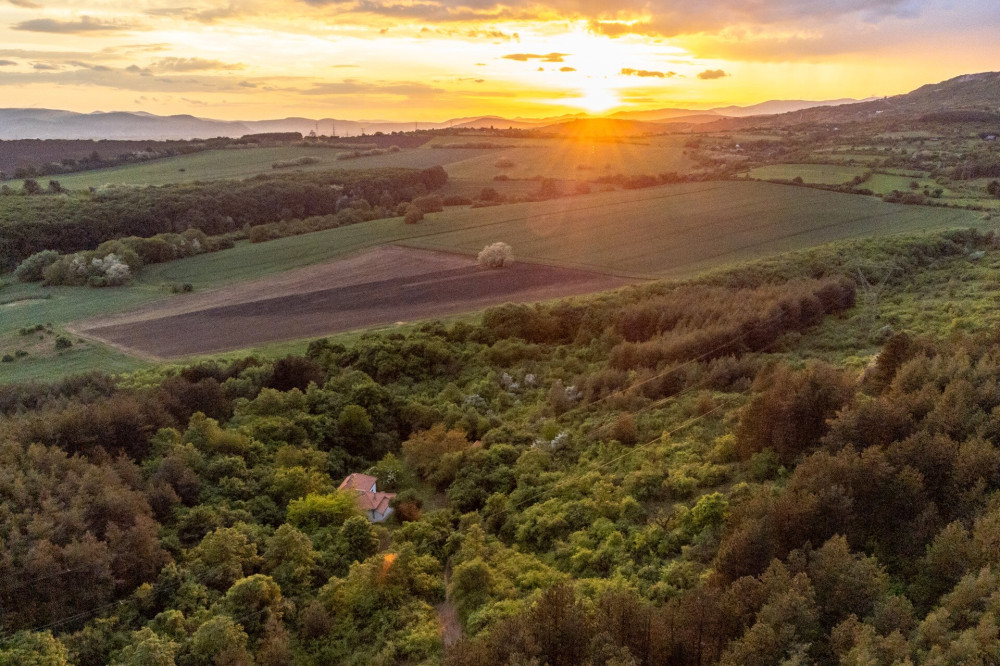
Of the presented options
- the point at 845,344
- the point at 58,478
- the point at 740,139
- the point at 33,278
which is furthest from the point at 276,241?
the point at 740,139

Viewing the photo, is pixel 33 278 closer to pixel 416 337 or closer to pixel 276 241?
pixel 276 241

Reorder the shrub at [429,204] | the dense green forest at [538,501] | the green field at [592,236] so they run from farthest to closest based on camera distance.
A: the shrub at [429,204]
the green field at [592,236]
the dense green forest at [538,501]

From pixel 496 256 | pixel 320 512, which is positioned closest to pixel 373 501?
pixel 320 512

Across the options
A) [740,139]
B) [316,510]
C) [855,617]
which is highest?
[740,139]

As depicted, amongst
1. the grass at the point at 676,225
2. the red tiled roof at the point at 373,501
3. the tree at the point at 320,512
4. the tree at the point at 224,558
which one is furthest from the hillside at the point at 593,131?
the tree at the point at 224,558

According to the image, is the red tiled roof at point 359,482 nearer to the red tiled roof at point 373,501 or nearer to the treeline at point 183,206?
the red tiled roof at point 373,501

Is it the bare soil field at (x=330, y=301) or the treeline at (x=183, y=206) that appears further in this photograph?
the treeline at (x=183, y=206)

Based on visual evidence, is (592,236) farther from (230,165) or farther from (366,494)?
(230,165)

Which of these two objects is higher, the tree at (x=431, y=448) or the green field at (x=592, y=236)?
the green field at (x=592, y=236)
